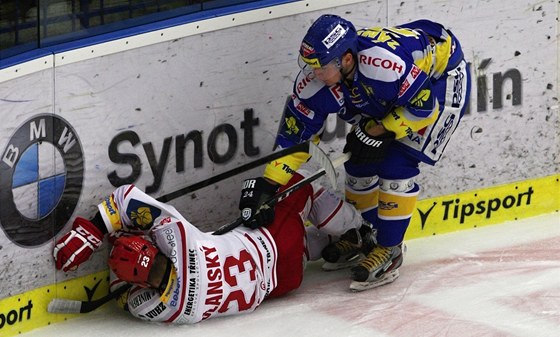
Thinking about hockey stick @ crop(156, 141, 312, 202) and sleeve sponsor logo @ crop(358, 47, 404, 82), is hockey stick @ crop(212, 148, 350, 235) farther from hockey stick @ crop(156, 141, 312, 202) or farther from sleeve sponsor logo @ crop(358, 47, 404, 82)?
sleeve sponsor logo @ crop(358, 47, 404, 82)

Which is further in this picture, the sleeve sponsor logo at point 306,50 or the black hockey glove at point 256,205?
the black hockey glove at point 256,205

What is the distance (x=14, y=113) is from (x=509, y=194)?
233 centimetres

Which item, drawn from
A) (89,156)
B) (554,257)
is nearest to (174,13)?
(89,156)

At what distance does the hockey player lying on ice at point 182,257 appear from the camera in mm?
5289

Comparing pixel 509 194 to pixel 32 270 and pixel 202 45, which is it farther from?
pixel 32 270

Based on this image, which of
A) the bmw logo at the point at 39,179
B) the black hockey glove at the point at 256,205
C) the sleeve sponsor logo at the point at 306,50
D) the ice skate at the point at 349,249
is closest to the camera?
the bmw logo at the point at 39,179

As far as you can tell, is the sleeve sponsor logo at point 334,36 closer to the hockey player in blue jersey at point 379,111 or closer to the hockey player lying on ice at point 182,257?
the hockey player in blue jersey at point 379,111

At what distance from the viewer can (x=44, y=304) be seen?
5.37 meters

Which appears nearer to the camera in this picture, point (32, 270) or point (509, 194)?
point (32, 270)

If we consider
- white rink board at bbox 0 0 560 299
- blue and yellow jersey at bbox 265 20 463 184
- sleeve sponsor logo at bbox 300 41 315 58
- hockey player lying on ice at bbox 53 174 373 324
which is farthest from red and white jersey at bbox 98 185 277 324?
sleeve sponsor logo at bbox 300 41 315 58

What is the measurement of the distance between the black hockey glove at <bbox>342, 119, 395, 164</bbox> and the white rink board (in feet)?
1.52

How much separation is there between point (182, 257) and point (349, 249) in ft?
2.92

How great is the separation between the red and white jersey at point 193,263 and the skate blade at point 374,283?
0.36 meters

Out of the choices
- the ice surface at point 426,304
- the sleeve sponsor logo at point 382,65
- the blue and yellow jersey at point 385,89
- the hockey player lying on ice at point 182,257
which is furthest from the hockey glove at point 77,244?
the sleeve sponsor logo at point 382,65
